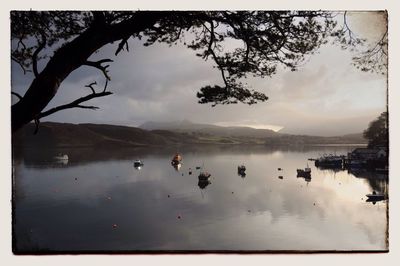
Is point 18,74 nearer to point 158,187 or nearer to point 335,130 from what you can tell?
point 158,187

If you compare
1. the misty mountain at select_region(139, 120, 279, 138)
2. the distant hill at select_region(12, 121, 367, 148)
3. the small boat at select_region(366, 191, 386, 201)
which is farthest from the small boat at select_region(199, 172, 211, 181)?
the small boat at select_region(366, 191, 386, 201)

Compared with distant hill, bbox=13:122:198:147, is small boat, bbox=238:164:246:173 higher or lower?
lower

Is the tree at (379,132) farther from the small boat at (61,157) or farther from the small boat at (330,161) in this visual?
the small boat at (61,157)

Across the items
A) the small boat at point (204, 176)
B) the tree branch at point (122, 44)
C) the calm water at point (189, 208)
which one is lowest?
the calm water at point (189, 208)

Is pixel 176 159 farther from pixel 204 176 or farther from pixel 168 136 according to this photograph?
pixel 204 176

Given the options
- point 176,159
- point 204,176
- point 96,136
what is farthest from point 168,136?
point 96,136

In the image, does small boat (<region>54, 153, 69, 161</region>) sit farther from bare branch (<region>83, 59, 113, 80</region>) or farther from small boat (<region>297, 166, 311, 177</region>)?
small boat (<region>297, 166, 311, 177</region>)

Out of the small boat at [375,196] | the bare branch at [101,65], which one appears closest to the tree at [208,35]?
the bare branch at [101,65]
